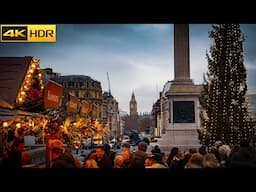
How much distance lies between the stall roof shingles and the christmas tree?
25.0 feet

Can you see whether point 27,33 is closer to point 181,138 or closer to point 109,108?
point 181,138

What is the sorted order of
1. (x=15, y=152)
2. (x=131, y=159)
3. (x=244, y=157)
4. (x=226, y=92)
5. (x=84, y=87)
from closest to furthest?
1. (x=244, y=157)
2. (x=15, y=152)
3. (x=131, y=159)
4. (x=226, y=92)
5. (x=84, y=87)

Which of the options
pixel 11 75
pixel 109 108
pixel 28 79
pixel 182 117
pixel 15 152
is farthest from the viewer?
pixel 109 108

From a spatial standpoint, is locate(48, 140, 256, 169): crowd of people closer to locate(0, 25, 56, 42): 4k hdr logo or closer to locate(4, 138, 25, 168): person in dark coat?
locate(4, 138, 25, 168): person in dark coat

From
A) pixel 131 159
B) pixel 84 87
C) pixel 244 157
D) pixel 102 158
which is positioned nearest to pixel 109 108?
pixel 84 87

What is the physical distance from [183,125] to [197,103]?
4.18ft

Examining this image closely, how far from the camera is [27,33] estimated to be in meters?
5.16

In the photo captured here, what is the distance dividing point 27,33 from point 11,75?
3.56 metres

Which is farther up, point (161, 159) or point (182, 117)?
point (182, 117)

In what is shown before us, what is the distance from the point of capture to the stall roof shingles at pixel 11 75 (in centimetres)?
805

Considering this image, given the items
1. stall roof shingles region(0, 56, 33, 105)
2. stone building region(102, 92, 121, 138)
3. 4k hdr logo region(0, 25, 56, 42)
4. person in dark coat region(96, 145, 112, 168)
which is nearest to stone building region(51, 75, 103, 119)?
Result: stone building region(102, 92, 121, 138)

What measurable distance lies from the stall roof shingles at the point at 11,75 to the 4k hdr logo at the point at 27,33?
2.95 metres
